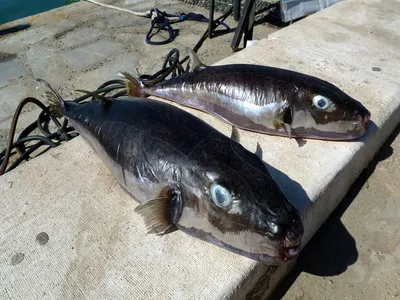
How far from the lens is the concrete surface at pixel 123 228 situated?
1935 millimetres

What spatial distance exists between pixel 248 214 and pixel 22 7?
14.2 meters

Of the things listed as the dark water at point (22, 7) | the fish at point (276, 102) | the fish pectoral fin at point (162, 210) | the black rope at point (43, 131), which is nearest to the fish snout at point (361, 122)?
the fish at point (276, 102)

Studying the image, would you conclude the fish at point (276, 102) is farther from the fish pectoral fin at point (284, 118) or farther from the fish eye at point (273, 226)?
the fish eye at point (273, 226)

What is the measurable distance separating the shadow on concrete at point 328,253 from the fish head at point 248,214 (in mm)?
723

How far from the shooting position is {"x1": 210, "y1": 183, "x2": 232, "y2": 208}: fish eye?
5.88ft

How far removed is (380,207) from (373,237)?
1.08 feet

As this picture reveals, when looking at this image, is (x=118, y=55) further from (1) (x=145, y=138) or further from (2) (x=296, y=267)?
(2) (x=296, y=267)

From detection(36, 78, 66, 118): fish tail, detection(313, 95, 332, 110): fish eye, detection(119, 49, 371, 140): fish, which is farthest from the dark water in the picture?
detection(313, 95, 332, 110): fish eye

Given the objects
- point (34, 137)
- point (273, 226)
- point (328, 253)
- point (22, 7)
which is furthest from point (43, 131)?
point (22, 7)

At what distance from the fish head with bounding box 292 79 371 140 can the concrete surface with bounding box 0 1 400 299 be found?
130mm

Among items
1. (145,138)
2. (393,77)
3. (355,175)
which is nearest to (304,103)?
(355,175)

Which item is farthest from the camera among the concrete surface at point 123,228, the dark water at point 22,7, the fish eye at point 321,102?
the dark water at point 22,7

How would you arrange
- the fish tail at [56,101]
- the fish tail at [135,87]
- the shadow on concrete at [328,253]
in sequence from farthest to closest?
the fish tail at [135,87] < the fish tail at [56,101] < the shadow on concrete at [328,253]

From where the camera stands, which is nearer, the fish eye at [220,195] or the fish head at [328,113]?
the fish eye at [220,195]
